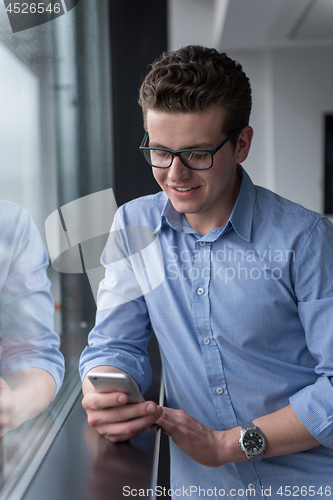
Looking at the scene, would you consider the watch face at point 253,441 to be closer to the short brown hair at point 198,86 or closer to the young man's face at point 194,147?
the young man's face at point 194,147

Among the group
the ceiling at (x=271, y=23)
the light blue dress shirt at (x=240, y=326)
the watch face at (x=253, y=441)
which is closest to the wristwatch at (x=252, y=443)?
the watch face at (x=253, y=441)

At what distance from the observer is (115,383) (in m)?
0.82

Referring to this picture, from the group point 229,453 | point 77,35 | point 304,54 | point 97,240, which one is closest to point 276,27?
point 304,54

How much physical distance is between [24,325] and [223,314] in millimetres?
458

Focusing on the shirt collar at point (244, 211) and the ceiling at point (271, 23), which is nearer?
the shirt collar at point (244, 211)

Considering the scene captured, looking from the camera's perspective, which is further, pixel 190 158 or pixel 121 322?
pixel 121 322

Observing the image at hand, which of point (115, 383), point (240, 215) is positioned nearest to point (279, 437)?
point (115, 383)

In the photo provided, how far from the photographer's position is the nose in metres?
0.94

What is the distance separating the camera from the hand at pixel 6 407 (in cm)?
72

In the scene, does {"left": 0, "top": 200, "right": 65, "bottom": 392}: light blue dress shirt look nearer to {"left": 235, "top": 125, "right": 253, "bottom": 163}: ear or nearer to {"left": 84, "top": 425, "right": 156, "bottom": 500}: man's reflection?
{"left": 84, "top": 425, "right": 156, "bottom": 500}: man's reflection

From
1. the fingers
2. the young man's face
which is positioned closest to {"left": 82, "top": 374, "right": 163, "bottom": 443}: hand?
the fingers

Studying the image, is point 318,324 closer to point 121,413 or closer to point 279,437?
point 279,437

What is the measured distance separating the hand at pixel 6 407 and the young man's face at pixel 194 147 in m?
0.53

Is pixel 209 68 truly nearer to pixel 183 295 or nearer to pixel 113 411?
pixel 183 295
